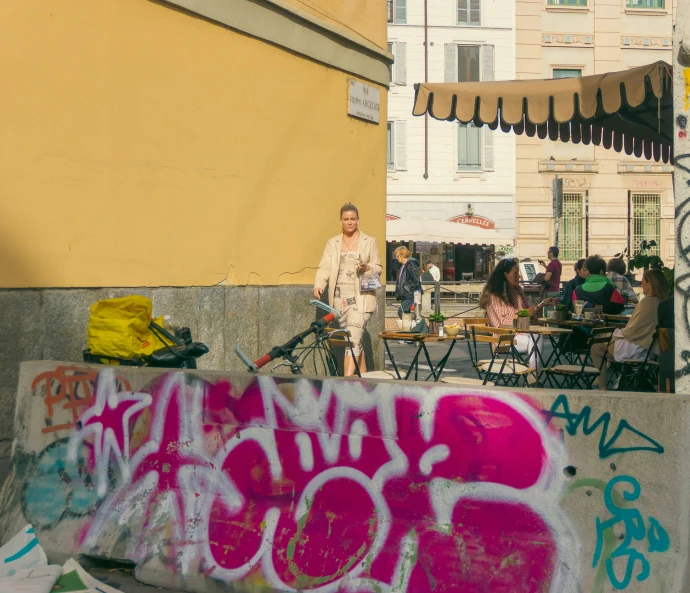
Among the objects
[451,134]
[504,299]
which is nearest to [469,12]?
[451,134]

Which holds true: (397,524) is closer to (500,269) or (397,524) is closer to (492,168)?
(500,269)

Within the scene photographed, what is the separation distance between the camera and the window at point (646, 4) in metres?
38.3

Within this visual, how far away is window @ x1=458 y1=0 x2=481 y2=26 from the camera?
3794cm

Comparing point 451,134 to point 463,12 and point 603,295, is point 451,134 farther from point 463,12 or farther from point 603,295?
point 603,295

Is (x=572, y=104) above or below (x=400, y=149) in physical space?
below

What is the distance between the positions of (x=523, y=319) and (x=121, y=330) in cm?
435

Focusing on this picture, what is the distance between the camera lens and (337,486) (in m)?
4.39

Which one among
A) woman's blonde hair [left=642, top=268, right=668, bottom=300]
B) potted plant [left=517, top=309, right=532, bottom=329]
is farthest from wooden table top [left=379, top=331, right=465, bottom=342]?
woman's blonde hair [left=642, top=268, right=668, bottom=300]

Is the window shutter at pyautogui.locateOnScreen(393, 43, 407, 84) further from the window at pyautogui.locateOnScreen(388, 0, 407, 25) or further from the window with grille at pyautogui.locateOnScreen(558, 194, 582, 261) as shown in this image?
the window with grille at pyautogui.locateOnScreen(558, 194, 582, 261)

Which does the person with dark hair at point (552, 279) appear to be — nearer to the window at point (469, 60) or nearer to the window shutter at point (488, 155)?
the window shutter at point (488, 155)

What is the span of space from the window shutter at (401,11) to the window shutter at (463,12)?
208 centimetres

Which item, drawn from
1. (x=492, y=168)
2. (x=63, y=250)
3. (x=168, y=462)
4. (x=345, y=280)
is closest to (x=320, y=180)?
(x=345, y=280)

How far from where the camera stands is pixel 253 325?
10023 millimetres

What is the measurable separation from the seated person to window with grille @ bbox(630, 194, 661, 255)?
29.3 m
